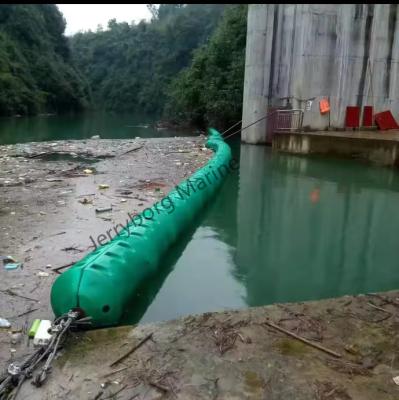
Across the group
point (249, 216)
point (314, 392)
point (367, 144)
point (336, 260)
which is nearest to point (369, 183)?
point (367, 144)

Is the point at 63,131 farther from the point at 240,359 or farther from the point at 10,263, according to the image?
→ the point at 240,359

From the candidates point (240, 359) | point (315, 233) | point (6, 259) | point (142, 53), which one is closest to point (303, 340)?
point (240, 359)

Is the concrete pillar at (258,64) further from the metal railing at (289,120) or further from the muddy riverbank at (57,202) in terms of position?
the muddy riverbank at (57,202)

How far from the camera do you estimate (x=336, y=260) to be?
13.9 feet

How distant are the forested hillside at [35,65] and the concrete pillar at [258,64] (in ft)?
65.4

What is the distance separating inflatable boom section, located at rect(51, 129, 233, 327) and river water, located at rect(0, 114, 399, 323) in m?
0.25

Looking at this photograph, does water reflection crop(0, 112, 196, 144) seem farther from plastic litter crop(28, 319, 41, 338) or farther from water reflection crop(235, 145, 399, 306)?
Result: plastic litter crop(28, 319, 41, 338)

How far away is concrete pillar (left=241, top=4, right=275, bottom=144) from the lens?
12.5 metres

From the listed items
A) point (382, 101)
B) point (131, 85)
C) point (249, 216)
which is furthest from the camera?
point (131, 85)

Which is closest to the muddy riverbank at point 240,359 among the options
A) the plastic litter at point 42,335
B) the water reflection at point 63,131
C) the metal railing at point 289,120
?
the plastic litter at point 42,335

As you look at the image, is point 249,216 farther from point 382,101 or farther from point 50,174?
point 382,101

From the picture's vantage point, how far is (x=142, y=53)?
53.1m

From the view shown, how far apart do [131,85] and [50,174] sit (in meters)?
47.4

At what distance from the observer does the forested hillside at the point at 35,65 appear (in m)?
29.9
